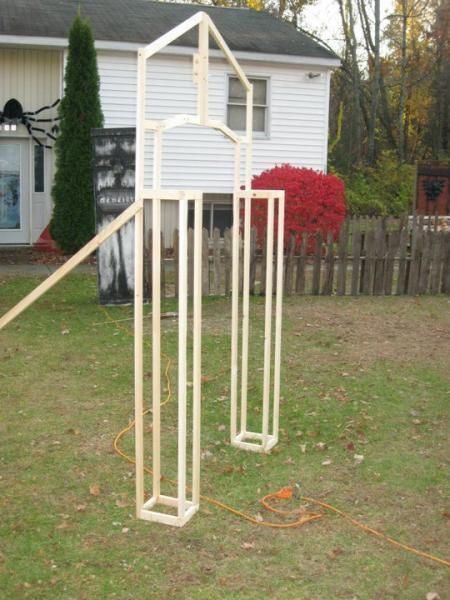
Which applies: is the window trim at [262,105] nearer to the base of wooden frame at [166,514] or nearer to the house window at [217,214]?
the house window at [217,214]

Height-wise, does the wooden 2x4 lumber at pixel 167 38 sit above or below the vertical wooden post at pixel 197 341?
above

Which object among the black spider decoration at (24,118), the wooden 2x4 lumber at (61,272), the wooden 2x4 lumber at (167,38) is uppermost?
Answer: the black spider decoration at (24,118)

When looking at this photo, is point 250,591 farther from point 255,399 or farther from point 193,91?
point 193,91

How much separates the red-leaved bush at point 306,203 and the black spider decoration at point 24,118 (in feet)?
21.0

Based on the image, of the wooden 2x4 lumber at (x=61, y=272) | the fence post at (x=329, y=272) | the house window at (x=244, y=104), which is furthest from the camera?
the house window at (x=244, y=104)

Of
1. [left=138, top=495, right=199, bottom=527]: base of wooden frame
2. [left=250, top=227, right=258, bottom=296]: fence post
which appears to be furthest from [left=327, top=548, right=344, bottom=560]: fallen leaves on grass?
[left=250, top=227, right=258, bottom=296]: fence post

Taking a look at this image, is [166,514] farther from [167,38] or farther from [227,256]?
[227,256]

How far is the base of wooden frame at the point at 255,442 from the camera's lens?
18.4 ft

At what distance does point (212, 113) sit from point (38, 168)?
4.36 m

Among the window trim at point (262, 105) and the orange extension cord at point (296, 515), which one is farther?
the window trim at point (262, 105)

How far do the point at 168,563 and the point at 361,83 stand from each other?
32580 mm

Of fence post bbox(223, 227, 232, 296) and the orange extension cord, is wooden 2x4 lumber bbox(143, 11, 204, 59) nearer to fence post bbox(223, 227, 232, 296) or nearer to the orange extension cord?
the orange extension cord

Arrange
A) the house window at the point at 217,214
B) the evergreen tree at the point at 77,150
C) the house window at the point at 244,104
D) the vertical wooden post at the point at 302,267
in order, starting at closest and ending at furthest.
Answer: the vertical wooden post at the point at 302,267 < the evergreen tree at the point at 77,150 < the house window at the point at 244,104 < the house window at the point at 217,214

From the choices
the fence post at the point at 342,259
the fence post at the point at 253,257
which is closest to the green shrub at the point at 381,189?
the fence post at the point at 342,259
